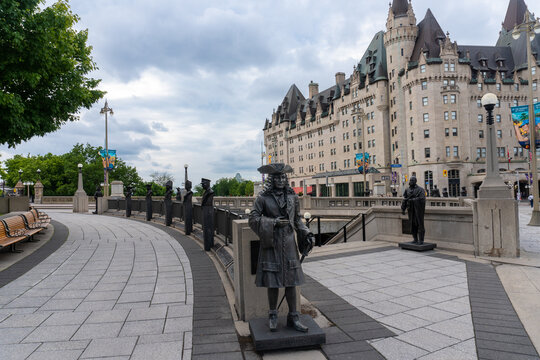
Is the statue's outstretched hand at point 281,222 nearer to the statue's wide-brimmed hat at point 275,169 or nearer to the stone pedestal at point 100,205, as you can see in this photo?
the statue's wide-brimmed hat at point 275,169

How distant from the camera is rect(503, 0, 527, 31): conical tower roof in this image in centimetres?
7288

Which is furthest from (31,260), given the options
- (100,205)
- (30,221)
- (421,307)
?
(100,205)

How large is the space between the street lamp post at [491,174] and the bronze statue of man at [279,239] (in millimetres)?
7113

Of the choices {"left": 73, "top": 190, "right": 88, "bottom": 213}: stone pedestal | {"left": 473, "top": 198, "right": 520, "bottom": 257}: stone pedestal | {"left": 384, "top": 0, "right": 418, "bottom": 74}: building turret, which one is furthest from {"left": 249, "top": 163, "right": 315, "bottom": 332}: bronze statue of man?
{"left": 384, "top": 0, "right": 418, "bottom": 74}: building turret

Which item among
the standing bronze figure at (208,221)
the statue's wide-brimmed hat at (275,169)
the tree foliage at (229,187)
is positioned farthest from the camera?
the tree foliage at (229,187)

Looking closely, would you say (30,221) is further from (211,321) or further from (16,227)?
(211,321)

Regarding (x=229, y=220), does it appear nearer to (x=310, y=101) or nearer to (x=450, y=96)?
(x=450, y=96)

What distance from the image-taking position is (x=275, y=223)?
389cm

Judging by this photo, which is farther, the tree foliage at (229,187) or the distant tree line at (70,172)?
the tree foliage at (229,187)

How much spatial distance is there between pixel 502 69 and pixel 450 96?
16.3m

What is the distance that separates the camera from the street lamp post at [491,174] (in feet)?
28.6

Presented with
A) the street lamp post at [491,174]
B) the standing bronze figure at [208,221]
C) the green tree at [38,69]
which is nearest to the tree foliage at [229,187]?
the green tree at [38,69]

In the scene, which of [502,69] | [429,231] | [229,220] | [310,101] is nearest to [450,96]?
[502,69]

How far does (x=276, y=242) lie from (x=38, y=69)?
10.8 metres
